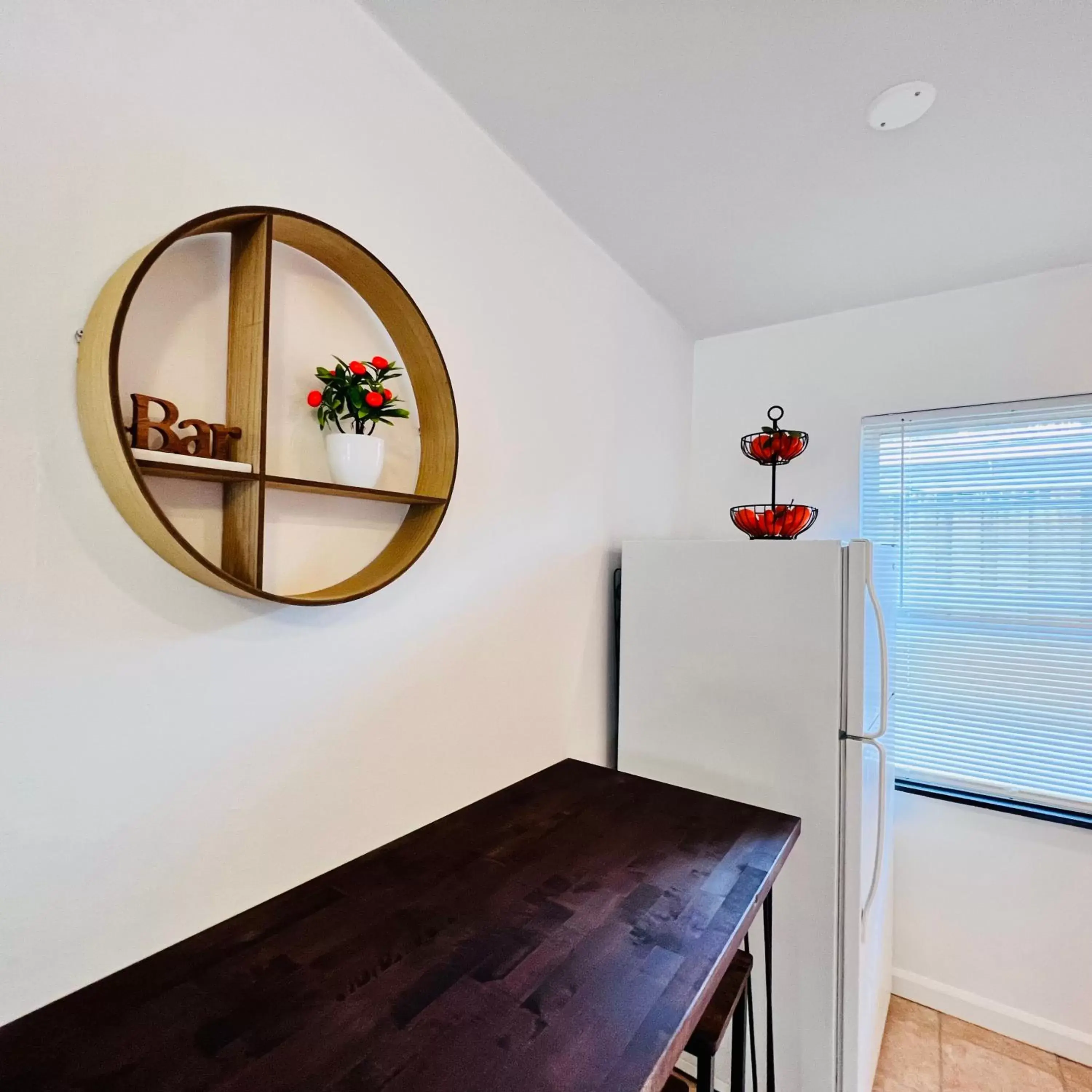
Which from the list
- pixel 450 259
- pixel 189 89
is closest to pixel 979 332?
pixel 450 259

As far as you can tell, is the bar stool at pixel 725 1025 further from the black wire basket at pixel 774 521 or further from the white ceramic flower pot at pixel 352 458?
the black wire basket at pixel 774 521

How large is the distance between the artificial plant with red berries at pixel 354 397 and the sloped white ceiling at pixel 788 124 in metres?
0.58

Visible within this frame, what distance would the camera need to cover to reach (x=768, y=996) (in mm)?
1378

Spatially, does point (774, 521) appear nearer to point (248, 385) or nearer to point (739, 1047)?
point (739, 1047)

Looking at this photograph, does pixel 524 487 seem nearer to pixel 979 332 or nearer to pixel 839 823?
pixel 839 823

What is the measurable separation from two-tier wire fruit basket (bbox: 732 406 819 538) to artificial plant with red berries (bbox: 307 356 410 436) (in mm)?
1226

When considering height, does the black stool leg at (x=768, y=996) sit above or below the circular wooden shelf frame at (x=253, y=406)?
below

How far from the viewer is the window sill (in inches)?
74.8

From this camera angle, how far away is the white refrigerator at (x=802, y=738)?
1.49m

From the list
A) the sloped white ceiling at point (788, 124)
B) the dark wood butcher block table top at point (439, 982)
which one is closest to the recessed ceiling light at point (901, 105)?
the sloped white ceiling at point (788, 124)

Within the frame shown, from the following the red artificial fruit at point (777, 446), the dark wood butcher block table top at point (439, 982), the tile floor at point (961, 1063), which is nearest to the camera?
the dark wood butcher block table top at point (439, 982)

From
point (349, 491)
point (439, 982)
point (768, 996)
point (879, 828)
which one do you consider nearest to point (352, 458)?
point (349, 491)

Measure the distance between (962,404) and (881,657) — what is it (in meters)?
1.11

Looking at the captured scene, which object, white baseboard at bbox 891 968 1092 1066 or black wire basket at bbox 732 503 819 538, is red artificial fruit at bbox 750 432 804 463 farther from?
white baseboard at bbox 891 968 1092 1066
